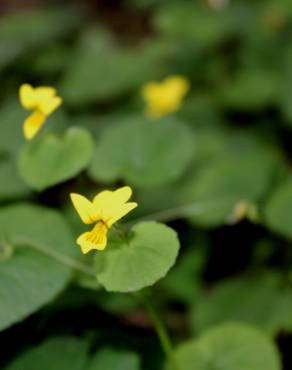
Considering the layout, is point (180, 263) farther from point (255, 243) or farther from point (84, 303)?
point (84, 303)

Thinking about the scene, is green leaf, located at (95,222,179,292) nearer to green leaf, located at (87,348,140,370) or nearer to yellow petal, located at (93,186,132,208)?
yellow petal, located at (93,186,132,208)

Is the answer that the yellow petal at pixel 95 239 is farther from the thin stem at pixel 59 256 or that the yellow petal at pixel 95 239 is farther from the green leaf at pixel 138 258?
the thin stem at pixel 59 256

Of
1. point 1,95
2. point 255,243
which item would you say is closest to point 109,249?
point 255,243

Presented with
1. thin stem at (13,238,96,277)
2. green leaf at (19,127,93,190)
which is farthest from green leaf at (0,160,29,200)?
thin stem at (13,238,96,277)

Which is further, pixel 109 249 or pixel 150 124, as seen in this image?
pixel 150 124

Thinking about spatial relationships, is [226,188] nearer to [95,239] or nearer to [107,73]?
[95,239]

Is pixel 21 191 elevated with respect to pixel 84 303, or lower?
elevated

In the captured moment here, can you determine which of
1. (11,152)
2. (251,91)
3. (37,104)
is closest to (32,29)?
(251,91)
